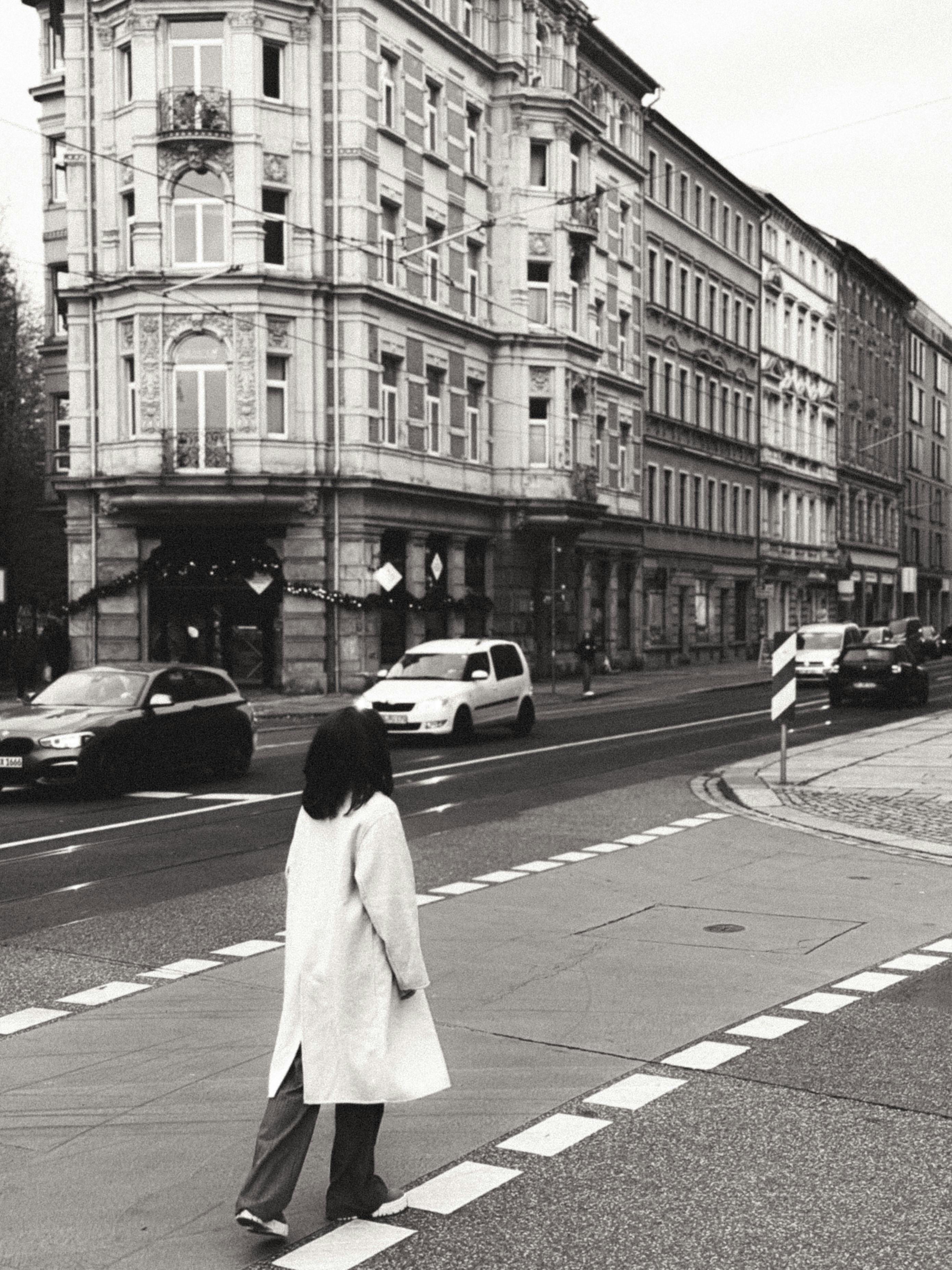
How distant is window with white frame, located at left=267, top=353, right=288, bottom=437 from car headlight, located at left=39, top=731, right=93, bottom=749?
65.6ft

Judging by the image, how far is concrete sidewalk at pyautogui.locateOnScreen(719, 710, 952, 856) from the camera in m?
15.1

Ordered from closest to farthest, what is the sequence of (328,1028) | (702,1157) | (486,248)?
1. (328,1028)
2. (702,1157)
3. (486,248)

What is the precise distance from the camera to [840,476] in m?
82.0

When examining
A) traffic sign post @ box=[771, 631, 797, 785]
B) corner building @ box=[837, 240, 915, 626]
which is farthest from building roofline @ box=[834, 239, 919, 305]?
traffic sign post @ box=[771, 631, 797, 785]

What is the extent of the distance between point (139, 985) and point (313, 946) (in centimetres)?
378

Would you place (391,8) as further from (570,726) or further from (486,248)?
(570,726)

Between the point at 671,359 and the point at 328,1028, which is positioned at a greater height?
the point at 671,359

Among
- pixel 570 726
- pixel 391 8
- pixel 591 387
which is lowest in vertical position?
pixel 570 726

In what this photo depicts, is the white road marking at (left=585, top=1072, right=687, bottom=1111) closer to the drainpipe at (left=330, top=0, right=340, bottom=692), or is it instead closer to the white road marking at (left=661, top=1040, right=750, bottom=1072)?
the white road marking at (left=661, top=1040, right=750, bottom=1072)

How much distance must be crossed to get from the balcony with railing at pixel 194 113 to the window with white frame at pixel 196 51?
338mm

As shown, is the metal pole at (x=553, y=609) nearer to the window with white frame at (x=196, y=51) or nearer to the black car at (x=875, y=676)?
the black car at (x=875, y=676)

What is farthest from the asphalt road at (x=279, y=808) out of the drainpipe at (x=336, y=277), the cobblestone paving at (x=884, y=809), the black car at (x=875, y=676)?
the drainpipe at (x=336, y=277)

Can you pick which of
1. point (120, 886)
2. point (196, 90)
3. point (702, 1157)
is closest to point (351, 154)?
point (196, 90)

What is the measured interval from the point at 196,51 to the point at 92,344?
260 inches
